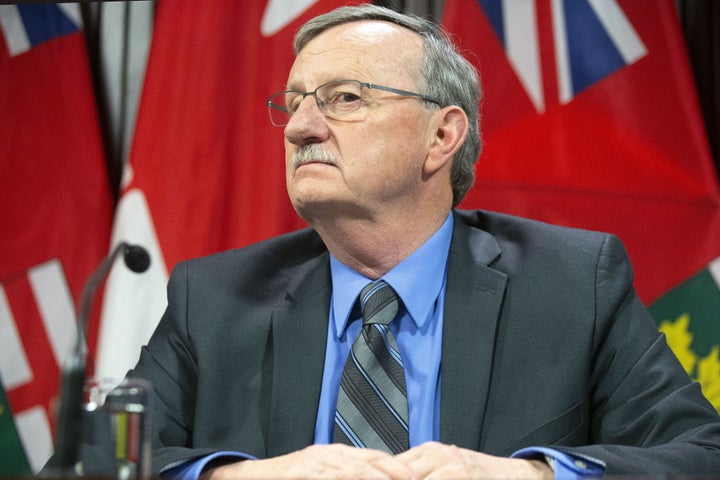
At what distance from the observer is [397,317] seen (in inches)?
83.5

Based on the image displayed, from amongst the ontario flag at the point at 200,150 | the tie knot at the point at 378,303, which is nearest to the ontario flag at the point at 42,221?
the ontario flag at the point at 200,150

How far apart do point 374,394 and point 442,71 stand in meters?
0.82

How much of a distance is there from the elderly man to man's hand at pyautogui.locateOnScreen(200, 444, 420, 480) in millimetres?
76

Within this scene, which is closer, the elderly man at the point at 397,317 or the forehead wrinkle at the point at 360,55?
the elderly man at the point at 397,317

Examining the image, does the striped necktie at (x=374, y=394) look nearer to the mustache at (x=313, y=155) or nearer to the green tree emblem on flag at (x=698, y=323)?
the mustache at (x=313, y=155)

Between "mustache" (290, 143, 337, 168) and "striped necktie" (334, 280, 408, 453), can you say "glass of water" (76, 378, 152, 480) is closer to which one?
"striped necktie" (334, 280, 408, 453)

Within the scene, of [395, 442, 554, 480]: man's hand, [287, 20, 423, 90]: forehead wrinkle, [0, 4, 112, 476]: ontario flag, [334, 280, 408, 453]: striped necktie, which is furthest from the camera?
[0, 4, 112, 476]: ontario flag

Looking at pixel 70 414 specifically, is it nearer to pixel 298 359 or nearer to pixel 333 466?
pixel 333 466

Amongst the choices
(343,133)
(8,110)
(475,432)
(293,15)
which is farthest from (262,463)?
(8,110)

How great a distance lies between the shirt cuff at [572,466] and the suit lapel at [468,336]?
264mm

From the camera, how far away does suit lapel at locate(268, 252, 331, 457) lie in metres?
2.01

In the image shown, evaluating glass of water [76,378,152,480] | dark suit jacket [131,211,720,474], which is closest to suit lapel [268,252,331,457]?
dark suit jacket [131,211,720,474]

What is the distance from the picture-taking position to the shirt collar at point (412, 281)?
6.94 ft

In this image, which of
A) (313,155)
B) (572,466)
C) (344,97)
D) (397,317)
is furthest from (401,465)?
(344,97)
